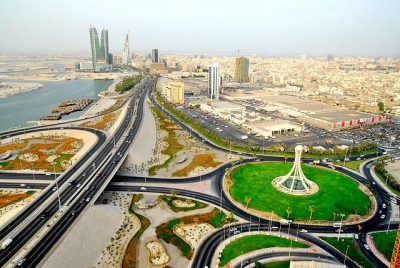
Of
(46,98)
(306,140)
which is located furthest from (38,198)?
(46,98)

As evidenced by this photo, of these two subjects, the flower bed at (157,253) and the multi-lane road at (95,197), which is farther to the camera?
the flower bed at (157,253)

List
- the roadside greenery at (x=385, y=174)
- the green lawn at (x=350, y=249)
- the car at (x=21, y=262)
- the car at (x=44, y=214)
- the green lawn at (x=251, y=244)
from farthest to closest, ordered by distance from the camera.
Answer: the roadside greenery at (x=385, y=174) → the car at (x=44, y=214) → the green lawn at (x=251, y=244) → the green lawn at (x=350, y=249) → the car at (x=21, y=262)

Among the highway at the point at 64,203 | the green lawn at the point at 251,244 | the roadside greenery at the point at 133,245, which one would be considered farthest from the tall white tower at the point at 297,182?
the highway at the point at 64,203

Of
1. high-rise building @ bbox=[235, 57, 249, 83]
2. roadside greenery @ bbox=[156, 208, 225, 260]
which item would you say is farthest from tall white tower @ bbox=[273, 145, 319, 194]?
high-rise building @ bbox=[235, 57, 249, 83]

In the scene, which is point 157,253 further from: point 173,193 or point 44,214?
point 44,214

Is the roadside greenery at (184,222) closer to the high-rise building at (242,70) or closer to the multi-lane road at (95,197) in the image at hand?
the multi-lane road at (95,197)

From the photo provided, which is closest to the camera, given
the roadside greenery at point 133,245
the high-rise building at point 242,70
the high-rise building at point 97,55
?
the roadside greenery at point 133,245

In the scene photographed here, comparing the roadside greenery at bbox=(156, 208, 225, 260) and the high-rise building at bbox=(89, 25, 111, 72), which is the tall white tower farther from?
the high-rise building at bbox=(89, 25, 111, 72)
